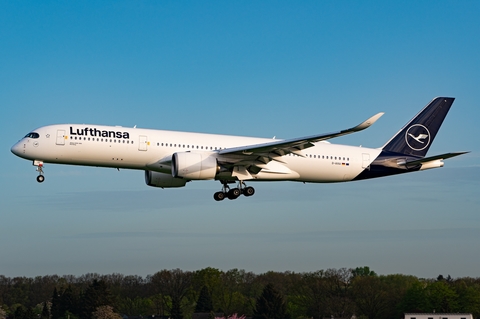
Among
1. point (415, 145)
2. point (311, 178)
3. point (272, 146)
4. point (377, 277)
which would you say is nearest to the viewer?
point (272, 146)

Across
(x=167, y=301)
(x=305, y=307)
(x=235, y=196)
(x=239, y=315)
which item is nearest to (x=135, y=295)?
(x=167, y=301)

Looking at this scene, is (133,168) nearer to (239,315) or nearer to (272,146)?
(272,146)

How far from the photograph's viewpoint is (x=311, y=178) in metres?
51.6

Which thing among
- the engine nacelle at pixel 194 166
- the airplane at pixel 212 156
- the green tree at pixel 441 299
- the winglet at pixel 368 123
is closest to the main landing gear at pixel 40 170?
the airplane at pixel 212 156

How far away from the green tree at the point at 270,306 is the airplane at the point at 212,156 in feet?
148

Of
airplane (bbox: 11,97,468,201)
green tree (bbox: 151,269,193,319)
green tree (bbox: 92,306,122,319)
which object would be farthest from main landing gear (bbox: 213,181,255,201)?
green tree (bbox: 151,269,193,319)

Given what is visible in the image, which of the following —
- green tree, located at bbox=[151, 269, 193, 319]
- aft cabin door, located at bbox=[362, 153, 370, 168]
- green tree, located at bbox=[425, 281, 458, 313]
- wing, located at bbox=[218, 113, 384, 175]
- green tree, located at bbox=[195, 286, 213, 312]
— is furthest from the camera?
green tree, located at bbox=[151, 269, 193, 319]

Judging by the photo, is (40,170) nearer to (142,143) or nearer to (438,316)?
(142,143)

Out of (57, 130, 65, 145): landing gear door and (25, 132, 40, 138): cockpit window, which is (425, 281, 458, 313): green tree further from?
(25, 132, 40, 138): cockpit window

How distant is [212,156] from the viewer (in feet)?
155

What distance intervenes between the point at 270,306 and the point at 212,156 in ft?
169

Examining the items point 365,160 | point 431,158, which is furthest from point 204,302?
point 431,158

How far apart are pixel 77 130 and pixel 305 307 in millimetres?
59353

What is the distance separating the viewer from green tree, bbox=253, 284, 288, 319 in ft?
309
